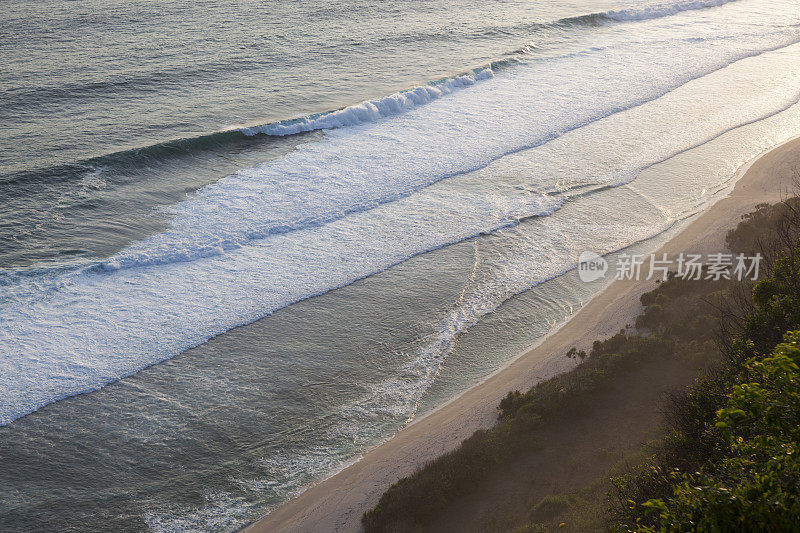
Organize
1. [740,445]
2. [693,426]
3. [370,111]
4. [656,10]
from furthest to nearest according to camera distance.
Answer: [656,10] < [370,111] < [693,426] < [740,445]

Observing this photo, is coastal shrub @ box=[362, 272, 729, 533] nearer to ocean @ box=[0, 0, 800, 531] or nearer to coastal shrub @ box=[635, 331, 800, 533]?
ocean @ box=[0, 0, 800, 531]

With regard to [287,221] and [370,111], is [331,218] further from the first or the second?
[370,111]

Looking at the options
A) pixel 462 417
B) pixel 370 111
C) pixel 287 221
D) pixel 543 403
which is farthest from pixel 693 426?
pixel 370 111

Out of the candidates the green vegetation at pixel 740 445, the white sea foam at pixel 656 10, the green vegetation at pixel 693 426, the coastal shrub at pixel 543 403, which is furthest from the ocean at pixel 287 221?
the white sea foam at pixel 656 10

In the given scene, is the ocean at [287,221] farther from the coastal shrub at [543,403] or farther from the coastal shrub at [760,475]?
the coastal shrub at [760,475]

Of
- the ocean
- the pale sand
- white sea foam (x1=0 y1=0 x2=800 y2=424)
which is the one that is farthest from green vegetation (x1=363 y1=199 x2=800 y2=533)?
white sea foam (x1=0 y1=0 x2=800 y2=424)

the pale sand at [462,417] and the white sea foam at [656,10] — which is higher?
the white sea foam at [656,10]

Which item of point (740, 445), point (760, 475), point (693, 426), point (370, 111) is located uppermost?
point (370, 111)

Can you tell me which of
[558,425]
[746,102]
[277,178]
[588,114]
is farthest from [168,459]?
[746,102]
